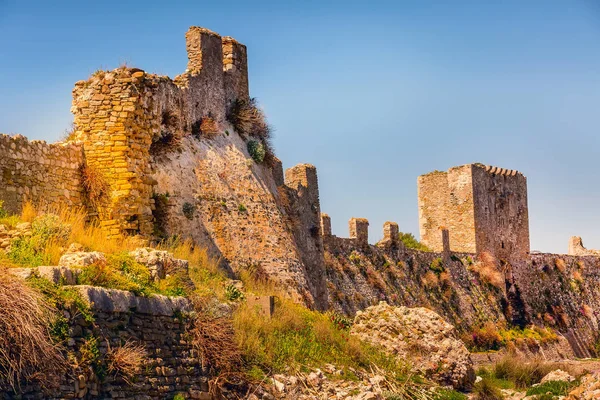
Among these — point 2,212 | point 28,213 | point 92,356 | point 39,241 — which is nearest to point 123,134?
point 28,213

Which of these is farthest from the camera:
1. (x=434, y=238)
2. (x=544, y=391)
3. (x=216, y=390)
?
(x=434, y=238)

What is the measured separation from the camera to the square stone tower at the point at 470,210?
150 feet

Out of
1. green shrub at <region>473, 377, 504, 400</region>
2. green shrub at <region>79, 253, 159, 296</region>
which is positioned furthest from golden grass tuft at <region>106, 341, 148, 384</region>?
green shrub at <region>473, 377, 504, 400</region>

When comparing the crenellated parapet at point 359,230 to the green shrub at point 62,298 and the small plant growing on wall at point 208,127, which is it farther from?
the green shrub at point 62,298

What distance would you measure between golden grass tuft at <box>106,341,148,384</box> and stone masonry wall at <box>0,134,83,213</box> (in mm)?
4413

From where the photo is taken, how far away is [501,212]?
48062 mm

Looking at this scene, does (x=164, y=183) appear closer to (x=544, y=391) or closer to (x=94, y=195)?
(x=94, y=195)

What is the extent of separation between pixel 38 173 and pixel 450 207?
3015cm

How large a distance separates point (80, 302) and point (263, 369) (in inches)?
176

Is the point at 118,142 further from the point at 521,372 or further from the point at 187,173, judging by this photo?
the point at 521,372

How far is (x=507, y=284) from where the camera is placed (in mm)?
47031

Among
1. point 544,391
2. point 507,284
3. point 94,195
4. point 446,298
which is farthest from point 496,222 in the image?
point 94,195

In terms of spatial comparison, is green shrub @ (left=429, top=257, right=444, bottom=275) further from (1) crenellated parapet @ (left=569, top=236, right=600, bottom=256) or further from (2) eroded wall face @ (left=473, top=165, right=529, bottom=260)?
(1) crenellated parapet @ (left=569, top=236, right=600, bottom=256)

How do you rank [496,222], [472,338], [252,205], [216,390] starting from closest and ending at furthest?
[216,390] → [252,205] → [472,338] → [496,222]
